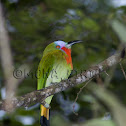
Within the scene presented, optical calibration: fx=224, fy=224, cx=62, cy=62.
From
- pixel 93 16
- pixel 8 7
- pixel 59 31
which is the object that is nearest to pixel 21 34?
pixel 8 7

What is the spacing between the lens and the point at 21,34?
128 inches

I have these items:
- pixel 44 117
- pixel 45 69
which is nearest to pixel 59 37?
pixel 45 69

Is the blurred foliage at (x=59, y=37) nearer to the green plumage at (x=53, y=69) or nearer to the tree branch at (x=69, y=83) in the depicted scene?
the green plumage at (x=53, y=69)

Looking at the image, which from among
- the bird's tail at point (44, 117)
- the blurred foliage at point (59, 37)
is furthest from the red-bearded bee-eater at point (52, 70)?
the blurred foliage at point (59, 37)

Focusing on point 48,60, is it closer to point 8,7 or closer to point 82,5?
point 8,7

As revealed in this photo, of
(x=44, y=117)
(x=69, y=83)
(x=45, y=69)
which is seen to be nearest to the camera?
(x=69, y=83)

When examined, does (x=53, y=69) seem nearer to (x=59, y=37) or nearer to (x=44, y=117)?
(x=44, y=117)

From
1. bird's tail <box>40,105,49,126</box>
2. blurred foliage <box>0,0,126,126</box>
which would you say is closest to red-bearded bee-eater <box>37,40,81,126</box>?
bird's tail <box>40,105,49,126</box>

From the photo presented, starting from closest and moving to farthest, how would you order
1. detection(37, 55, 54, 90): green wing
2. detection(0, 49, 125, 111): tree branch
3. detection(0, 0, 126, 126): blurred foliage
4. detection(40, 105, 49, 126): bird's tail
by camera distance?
detection(0, 49, 125, 111): tree branch < detection(40, 105, 49, 126): bird's tail < detection(37, 55, 54, 90): green wing < detection(0, 0, 126, 126): blurred foliage

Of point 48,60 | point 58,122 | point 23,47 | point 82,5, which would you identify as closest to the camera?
point 58,122

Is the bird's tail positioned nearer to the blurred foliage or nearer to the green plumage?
the green plumage

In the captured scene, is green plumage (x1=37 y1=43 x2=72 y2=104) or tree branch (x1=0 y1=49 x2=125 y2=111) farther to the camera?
green plumage (x1=37 y1=43 x2=72 y2=104)

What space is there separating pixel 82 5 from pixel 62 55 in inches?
70.1

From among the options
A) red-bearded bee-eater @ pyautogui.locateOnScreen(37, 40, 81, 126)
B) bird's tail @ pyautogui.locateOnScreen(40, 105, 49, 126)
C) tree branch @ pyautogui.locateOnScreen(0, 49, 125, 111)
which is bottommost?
bird's tail @ pyautogui.locateOnScreen(40, 105, 49, 126)
